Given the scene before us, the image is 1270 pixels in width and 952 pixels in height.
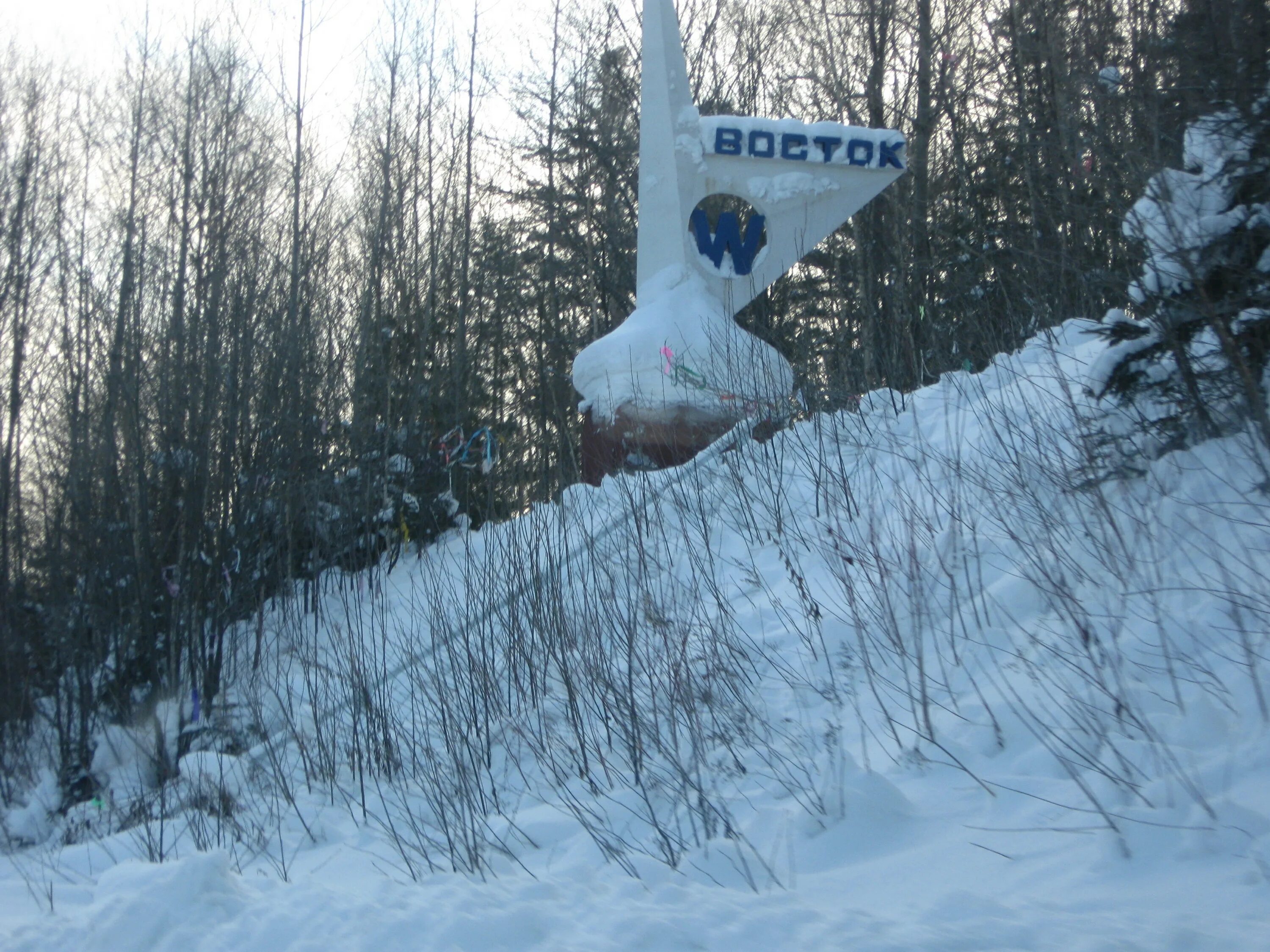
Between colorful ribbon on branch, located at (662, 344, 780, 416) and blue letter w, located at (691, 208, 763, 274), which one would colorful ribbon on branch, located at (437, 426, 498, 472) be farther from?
blue letter w, located at (691, 208, 763, 274)

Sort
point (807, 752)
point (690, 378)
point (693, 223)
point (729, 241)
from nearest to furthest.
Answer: point (807, 752) → point (690, 378) → point (729, 241) → point (693, 223)

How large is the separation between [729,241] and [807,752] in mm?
7801

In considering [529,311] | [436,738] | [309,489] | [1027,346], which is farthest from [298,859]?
[529,311]

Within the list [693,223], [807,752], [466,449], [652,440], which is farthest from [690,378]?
[807,752]

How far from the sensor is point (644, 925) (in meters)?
2.82

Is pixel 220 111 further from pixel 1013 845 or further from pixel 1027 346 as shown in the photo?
pixel 1013 845

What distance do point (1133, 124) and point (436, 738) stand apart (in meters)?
4.60

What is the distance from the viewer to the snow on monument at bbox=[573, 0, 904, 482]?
32.6 feet

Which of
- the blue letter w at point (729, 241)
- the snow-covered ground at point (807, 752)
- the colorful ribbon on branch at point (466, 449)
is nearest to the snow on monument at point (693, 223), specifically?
the blue letter w at point (729, 241)

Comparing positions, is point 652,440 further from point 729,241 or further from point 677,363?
point 729,241

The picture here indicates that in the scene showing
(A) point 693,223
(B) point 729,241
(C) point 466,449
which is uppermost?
(A) point 693,223

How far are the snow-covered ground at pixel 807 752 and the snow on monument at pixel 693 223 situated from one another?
3380mm

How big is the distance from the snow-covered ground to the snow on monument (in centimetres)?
338

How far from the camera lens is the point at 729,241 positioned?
10.8 metres
